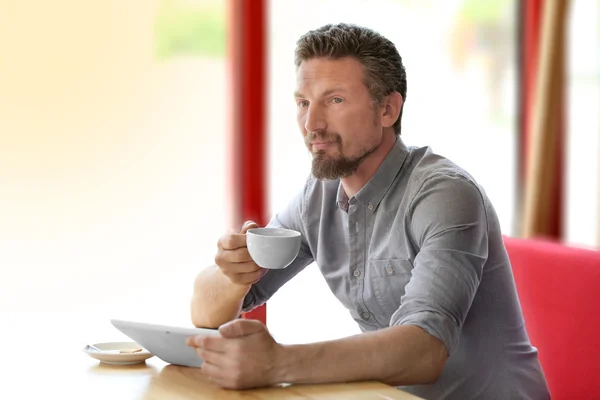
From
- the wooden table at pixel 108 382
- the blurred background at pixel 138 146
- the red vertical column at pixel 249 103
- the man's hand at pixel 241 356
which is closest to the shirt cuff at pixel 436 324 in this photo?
the wooden table at pixel 108 382

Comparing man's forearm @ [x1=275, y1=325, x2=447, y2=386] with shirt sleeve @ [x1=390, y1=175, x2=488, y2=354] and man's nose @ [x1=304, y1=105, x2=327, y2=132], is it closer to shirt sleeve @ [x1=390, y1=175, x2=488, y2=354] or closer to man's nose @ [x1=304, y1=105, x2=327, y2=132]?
shirt sleeve @ [x1=390, y1=175, x2=488, y2=354]

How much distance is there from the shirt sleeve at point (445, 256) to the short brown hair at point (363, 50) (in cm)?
31

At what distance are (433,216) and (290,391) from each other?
0.52 meters

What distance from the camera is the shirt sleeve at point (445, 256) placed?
1.51 m

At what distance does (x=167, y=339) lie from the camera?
1.44m

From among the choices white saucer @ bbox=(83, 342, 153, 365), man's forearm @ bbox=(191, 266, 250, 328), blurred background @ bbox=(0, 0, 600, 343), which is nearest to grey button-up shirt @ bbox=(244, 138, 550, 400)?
man's forearm @ bbox=(191, 266, 250, 328)

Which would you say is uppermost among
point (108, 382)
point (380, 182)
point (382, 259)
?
point (380, 182)

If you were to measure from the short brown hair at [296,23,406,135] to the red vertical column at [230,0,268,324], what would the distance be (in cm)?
121

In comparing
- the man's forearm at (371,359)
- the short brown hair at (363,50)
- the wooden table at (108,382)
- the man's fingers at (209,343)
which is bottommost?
the wooden table at (108,382)

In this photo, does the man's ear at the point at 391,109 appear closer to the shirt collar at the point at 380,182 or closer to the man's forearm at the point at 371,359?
the shirt collar at the point at 380,182

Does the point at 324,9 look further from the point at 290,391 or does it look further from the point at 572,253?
the point at 290,391

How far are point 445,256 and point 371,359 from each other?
0.96 feet

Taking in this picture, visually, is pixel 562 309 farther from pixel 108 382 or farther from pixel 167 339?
pixel 108 382

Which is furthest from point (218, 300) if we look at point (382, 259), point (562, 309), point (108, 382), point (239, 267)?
point (562, 309)
